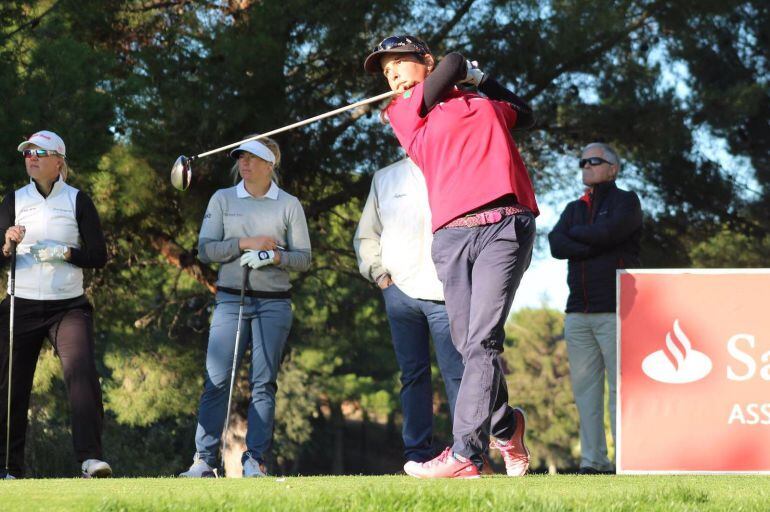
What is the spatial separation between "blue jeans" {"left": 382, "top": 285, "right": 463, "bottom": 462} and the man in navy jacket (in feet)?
4.04

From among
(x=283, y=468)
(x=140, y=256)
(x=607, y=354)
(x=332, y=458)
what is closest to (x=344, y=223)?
(x=140, y=256)

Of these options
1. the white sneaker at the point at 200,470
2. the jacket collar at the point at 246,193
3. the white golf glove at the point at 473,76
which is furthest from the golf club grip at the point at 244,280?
the white golf glove at the point at 473,76

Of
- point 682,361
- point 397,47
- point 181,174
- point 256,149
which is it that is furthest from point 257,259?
point 682,361

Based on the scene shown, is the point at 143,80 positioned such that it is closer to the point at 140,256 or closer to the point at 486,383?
the point at 140,256

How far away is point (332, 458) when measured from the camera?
51.6 m

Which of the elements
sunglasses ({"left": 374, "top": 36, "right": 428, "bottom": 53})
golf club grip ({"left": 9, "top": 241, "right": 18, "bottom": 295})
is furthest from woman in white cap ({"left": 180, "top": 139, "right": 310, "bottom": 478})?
sunglasses ({"left": 374, "top": 36, "right": 428, "bottom": 53})

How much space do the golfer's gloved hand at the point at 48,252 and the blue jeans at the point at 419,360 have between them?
170 centimetres

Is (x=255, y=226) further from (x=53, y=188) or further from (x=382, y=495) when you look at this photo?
(x=382, y=495)

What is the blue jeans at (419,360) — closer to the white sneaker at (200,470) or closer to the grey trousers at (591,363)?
the white sneaker at (200,470)

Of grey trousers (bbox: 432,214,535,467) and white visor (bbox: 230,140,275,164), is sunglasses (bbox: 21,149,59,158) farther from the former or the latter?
grey trousers (bbox: 432,214,535,467)

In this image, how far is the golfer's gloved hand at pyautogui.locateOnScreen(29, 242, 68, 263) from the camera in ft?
20.7

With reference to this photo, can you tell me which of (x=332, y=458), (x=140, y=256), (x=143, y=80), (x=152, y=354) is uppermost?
(x=143, y=80)

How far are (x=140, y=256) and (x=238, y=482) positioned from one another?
8.87 metres

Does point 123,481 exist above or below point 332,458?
above
